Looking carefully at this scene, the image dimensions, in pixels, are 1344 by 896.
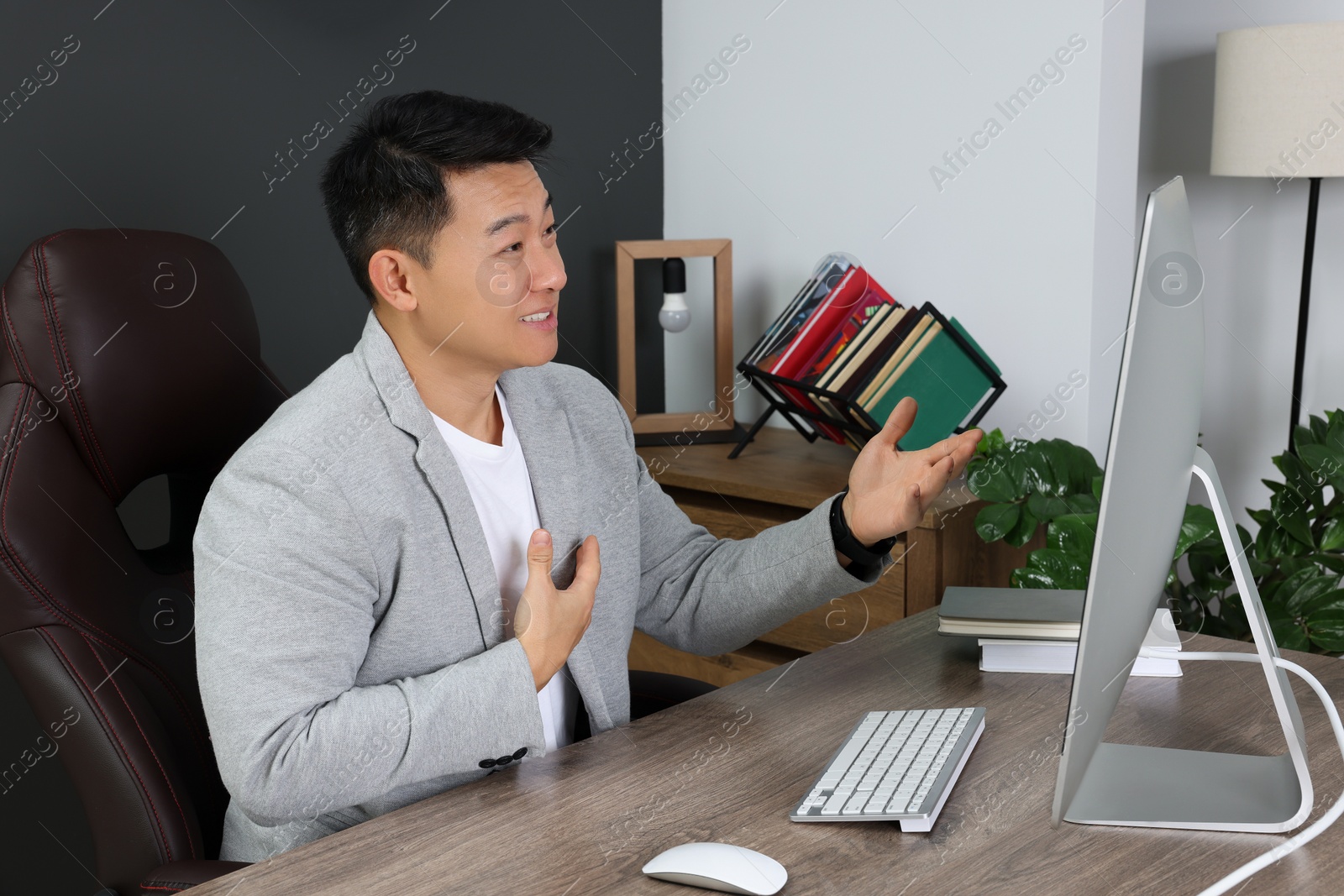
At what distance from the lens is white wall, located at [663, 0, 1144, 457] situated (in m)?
2.20

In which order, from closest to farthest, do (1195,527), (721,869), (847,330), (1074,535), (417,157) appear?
(721,869)
(417,157)
(1195,527)
(1074,535)
(847,330)

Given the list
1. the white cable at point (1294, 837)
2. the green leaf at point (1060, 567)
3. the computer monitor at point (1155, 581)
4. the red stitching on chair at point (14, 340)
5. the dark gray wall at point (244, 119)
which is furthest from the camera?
the dark gray wall at point (244, 119)

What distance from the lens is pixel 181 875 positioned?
3.45 ft

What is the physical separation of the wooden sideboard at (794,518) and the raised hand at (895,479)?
0.70 meters

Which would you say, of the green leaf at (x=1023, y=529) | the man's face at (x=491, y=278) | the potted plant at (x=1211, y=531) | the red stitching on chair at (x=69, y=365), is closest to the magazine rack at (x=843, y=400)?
the potted plant at (x=1211, y=531)

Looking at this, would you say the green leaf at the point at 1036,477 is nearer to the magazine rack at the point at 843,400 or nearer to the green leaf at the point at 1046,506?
the green leaf at the point at 1046,506

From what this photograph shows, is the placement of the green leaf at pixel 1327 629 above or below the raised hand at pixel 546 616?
below

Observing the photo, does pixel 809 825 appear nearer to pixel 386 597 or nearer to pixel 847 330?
pixel 386 597

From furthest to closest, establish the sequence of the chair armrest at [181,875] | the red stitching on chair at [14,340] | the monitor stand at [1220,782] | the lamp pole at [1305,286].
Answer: the lamp pole at [1305,286], the red stitching on chair at [14,340], the chair armrest at [181,875], the monitor stand at [1220,782]

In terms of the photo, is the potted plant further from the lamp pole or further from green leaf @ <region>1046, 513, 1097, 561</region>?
the lamp pole

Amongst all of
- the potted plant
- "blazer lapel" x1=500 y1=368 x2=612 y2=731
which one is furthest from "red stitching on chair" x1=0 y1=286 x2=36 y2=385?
the potted plant

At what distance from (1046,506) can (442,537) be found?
108cm

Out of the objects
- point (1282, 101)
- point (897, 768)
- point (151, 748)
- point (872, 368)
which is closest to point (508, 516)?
point (151, 748)

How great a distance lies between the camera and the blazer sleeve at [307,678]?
1024 millimetres
